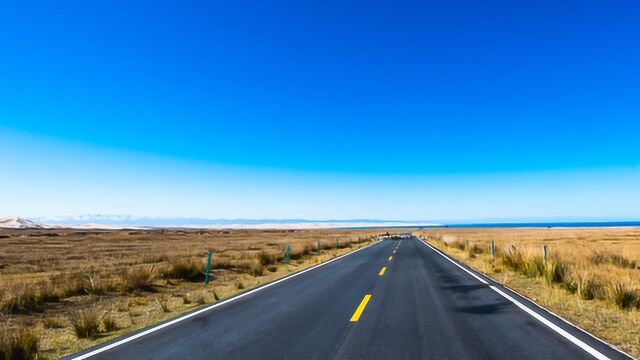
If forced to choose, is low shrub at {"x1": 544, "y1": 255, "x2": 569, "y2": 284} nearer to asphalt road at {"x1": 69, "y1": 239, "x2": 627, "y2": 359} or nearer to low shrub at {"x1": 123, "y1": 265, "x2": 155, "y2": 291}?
asphalt road at {"x1": 69, "y1": 239, "x2": 627, "y2": 359}

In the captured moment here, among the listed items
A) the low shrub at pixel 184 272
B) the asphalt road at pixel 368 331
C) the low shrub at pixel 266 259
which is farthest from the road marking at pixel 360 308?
the low shrub at pixel 266 259

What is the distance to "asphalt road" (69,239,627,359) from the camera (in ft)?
18.0

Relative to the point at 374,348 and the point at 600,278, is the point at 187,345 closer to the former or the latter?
the point at 374,348

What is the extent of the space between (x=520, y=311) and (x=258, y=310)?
5.81 meters

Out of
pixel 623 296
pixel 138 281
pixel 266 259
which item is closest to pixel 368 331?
pixel 623 296

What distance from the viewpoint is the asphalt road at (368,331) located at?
18.0 ft

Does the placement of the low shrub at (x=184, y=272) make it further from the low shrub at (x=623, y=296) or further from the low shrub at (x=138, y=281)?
the low shrub at (x=623, y=296)

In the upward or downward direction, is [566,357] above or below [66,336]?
above

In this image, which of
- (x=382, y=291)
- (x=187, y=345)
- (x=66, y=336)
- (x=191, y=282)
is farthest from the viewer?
(x=191, y=282)

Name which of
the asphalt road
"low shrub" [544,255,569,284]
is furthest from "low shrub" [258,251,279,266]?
"low shrub" [544,255,569,284]

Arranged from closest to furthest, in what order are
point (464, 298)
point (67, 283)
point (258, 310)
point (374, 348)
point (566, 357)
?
1. point (566, 357)
2. point (374, 348)
3. point (258, 310)
4. point (464, 298)
5. point (67, 283)

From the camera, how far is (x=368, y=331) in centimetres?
660

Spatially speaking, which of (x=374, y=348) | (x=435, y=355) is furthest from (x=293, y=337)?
(x=435, y=355)

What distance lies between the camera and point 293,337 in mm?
6352
